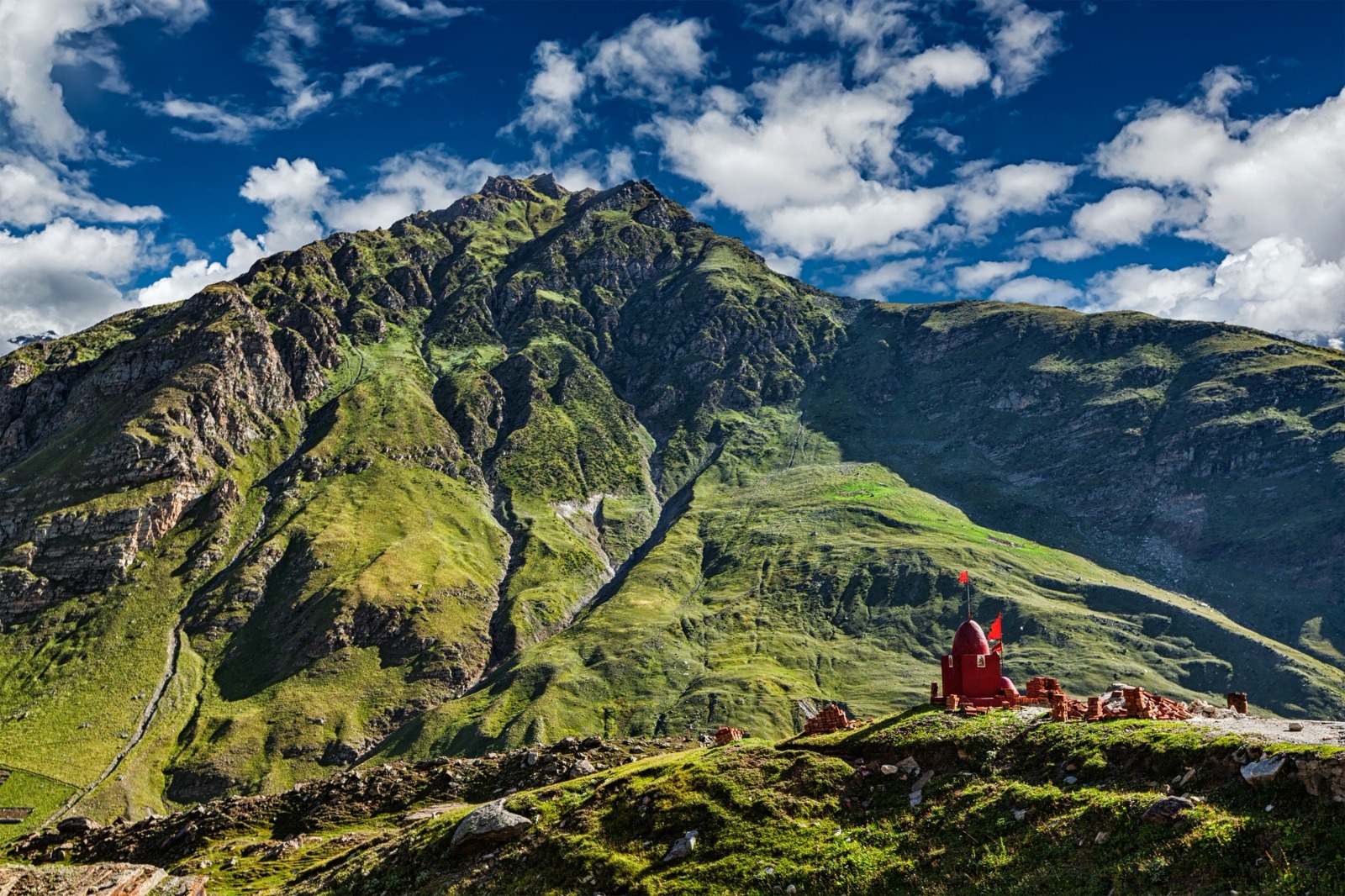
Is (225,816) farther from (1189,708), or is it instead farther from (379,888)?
(1189,708)

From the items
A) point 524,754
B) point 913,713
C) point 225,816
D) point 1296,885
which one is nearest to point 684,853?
point 913,713

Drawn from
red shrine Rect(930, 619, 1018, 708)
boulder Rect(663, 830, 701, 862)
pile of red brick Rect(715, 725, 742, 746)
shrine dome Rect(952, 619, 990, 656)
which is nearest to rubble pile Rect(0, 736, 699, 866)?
pile of red brick Rect(715, 725, 742, 746)

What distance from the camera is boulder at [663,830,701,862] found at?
44125 millimetres

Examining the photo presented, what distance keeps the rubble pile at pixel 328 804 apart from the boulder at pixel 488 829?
23406 mm

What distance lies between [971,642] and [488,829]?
102ft

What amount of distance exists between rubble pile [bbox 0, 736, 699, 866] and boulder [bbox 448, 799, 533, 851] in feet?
76.8

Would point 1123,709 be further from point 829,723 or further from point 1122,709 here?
point 829,723

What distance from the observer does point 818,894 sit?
125ft

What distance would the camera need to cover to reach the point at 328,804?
8631 cm

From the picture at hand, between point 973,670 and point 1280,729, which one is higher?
point 973,670

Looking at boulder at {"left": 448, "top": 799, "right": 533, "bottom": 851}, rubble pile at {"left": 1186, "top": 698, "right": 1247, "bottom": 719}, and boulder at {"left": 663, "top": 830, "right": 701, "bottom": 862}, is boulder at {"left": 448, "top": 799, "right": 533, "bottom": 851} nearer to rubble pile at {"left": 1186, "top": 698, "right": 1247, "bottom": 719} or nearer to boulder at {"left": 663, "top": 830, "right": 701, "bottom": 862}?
boulder at {"left": 663, "top": 830, "right": 701, "bottom": 862}

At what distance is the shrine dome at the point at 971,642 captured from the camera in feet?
188

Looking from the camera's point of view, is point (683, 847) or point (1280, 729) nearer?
point (1280, 729)

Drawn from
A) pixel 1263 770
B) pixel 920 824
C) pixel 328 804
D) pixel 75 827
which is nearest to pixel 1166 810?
pixel 1263 770
